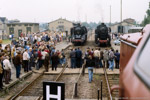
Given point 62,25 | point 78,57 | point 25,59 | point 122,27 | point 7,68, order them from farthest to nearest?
point 62,25, point 122,27, point 78,57, point 25,59, point 7,68

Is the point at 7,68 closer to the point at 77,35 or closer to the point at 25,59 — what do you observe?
the point at 25,59

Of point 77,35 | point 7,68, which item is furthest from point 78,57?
point 77,35

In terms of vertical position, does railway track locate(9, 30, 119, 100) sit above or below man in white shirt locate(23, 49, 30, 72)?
below

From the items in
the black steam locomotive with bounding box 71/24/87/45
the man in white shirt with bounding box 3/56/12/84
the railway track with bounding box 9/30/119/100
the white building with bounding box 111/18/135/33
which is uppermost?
the white building with bounding box 111/18/135/33

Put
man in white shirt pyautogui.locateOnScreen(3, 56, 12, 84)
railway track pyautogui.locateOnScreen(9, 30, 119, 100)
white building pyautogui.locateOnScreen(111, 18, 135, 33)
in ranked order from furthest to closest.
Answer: white building pyautogui.locateOnScreen(111, 18, 135, 33)
man in white shirt pyautogui.locateOnScreen(3, 56, 12, 84)
railway track pyautogui.locateOnScreen(9, 30, 119, 100)

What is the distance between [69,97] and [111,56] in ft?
19.1

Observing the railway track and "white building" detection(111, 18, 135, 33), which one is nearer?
the railway track

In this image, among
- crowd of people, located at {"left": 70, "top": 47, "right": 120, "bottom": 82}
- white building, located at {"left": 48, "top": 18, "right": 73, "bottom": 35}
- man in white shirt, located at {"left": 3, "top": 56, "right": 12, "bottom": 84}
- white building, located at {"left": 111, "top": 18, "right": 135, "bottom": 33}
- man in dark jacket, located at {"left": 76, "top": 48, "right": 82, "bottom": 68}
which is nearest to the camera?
man in white shirt, located at {"left": 3, "top": 56, "right": 12, "bottom": 84}

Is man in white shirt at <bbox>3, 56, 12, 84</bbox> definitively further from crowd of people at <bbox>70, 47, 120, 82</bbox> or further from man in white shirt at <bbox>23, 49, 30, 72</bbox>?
crowd of people at <bbox>70, 47, 120, 82</bbox>

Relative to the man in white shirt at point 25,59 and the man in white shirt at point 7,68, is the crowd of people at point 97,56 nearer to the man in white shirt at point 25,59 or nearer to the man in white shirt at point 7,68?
the man in white shirt at point 25,59

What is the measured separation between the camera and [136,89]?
1430 millimetres

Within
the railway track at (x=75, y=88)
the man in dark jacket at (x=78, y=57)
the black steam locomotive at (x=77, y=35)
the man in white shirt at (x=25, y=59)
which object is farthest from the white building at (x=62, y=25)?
the railway track at (x=75, y=88)

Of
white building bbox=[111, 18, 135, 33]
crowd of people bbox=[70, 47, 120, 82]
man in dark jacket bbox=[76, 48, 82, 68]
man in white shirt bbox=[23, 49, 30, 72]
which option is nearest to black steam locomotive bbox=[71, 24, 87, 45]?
white building bbox=[111, 18, 135, 33]

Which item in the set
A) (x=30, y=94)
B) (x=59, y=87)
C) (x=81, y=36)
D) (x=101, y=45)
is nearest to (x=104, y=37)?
(x=101, y=45)
